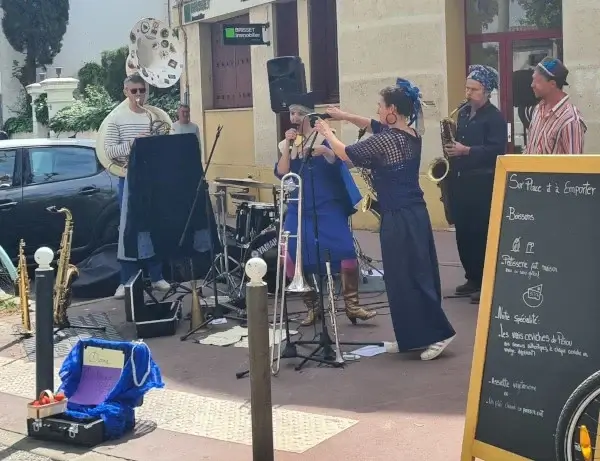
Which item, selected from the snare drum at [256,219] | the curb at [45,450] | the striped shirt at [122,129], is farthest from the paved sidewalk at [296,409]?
→ the striped shirt at [122,129]

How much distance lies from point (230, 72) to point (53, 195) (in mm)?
8126

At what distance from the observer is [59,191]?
10.9m

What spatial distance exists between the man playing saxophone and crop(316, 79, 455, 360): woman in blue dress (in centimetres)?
172

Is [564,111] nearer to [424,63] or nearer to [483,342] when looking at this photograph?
[483,342]

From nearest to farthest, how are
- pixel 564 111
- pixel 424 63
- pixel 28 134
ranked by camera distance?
pixel 564 111 < pixel 424 63 < pixel 28 134

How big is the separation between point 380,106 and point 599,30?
212 inches

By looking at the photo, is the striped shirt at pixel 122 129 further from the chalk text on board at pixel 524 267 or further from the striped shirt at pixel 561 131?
the chalk text on board at pixel 524 267

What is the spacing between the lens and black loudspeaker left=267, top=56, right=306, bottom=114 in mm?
7180

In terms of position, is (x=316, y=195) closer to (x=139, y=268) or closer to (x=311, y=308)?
(x=311, y=308)

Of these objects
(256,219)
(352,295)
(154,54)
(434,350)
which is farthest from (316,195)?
(154,54)

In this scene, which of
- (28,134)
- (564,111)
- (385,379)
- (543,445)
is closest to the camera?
(543,445)

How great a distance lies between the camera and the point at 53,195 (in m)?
10.8

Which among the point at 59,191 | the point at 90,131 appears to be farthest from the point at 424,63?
the point at 90,131

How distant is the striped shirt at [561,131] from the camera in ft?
23.1
